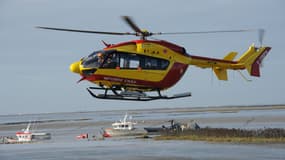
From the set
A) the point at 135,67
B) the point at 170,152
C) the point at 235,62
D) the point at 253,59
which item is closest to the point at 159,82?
the point at 135,67

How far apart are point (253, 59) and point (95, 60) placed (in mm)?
8014

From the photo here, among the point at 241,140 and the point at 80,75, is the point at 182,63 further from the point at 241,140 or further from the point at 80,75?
the point at 241,140

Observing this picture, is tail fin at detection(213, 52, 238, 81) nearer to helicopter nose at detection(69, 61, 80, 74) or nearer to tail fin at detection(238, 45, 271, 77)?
tail fin at detection(238, 45, 271, 77)

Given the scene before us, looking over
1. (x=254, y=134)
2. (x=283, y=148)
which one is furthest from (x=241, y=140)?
(x=283, y=148)

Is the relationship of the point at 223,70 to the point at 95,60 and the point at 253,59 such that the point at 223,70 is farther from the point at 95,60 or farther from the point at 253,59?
the point at 95,60

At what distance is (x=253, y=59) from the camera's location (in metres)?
26.4

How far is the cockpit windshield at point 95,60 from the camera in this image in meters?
22.7

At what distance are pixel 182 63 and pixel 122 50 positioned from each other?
9.54 ft

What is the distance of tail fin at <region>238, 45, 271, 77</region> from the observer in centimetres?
2630

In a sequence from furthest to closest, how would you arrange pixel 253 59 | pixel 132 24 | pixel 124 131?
pixel 124 131, pixel 253 59, pixel 132 24

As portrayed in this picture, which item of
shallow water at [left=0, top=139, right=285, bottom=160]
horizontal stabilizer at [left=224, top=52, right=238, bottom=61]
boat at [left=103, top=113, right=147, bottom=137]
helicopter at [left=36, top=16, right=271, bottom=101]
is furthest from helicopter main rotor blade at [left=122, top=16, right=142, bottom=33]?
boat at [left=103, top=113, right=147, bottom=137]

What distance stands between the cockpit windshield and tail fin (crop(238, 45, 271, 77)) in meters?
7.05

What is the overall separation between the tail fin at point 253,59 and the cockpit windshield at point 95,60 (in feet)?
23.1

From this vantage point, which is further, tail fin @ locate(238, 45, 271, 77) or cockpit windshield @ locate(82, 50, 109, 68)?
tail fin @ locate(238, 45, 271, 77)
